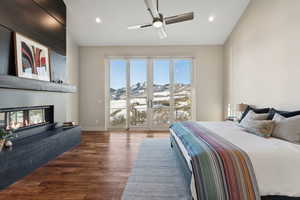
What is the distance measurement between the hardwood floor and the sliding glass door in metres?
2.33

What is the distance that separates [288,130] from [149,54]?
465cm

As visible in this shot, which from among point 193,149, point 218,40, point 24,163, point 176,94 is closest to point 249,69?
point 218,40

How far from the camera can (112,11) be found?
438 cm

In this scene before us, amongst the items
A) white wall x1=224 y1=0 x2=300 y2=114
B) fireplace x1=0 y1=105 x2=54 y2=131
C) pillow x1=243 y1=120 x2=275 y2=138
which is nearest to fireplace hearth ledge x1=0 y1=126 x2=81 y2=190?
fireplace x1=0 y1=105 x2=54 y2=131

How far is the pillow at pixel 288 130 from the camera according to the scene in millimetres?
2062

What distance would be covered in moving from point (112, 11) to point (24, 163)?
3.87 meters

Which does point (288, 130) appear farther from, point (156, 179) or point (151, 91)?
point (151, 91)

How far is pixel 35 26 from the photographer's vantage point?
3.28 meters

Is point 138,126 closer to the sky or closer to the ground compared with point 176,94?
closer to the ground

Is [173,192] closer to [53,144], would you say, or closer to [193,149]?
[193,149]

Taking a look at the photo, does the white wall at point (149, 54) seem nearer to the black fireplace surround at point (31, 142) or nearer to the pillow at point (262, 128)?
the black fireplace surround at point (31, 142)

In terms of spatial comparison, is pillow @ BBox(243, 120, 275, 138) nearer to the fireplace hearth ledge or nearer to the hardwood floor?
the hardwood floor

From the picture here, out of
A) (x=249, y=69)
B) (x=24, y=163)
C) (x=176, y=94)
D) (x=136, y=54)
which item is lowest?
(x=24, y=163)

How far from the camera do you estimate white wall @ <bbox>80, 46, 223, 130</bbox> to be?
593 centimetres
